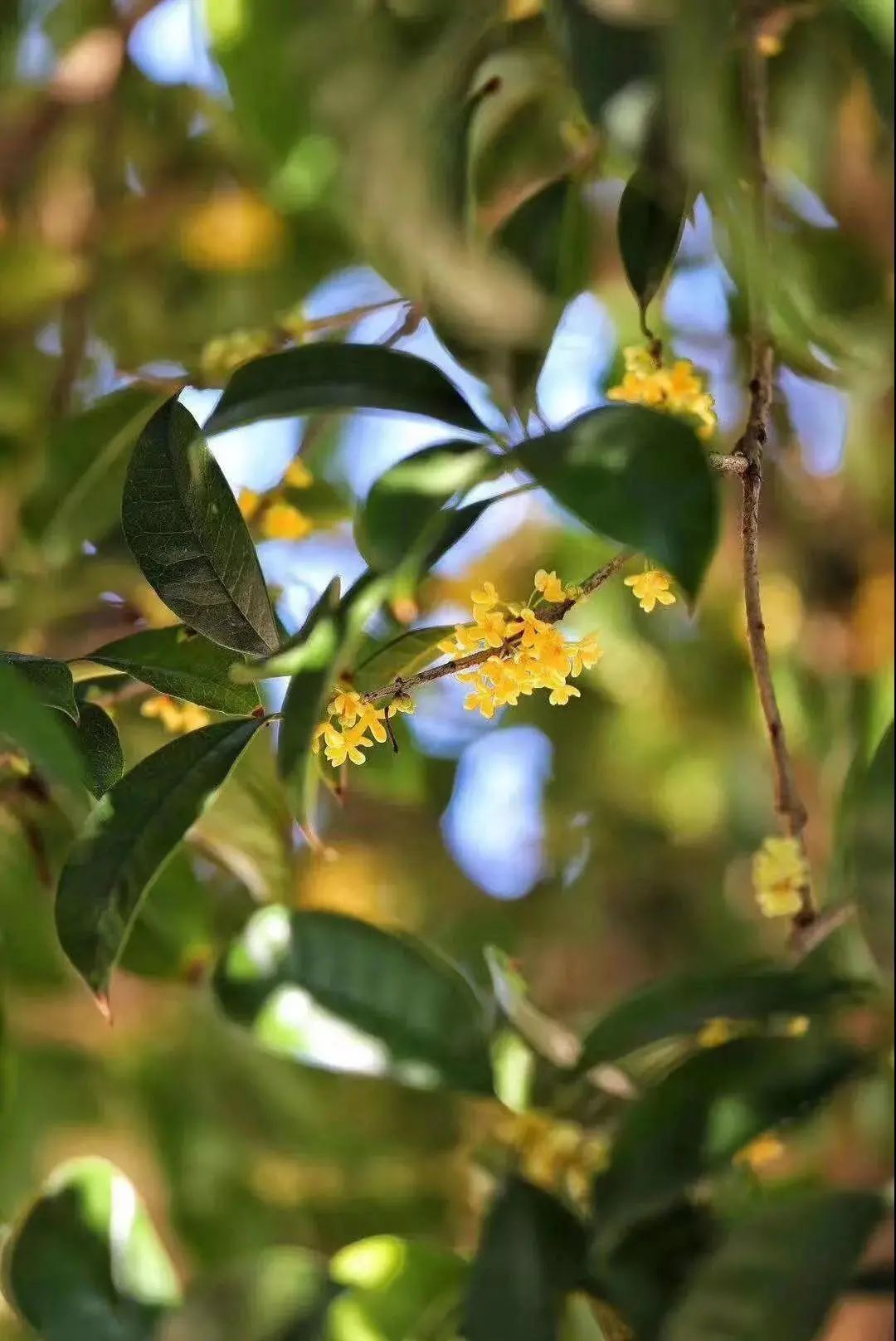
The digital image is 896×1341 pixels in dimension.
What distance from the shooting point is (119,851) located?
1.85 feet

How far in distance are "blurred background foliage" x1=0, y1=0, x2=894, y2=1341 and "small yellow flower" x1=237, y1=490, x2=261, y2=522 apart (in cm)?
4

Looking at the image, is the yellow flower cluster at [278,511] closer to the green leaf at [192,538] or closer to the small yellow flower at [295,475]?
the small yellow flower at [295,475]

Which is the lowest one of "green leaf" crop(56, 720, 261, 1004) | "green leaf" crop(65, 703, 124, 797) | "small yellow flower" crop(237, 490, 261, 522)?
"green leaf" crop(56, 720, 261, 1004)

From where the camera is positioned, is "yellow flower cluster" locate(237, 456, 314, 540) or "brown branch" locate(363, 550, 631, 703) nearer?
"brown branch" locate(363, 550, 631, 703)

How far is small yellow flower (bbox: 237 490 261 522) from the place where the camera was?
0.84m

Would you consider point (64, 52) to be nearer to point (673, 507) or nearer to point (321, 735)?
point (321, 735)

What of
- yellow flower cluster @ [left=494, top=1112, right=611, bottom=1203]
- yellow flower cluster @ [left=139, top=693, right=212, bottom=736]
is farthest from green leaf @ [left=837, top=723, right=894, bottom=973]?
yellow flower cluster @ [left=139, top=693, right=212, bottom=736]

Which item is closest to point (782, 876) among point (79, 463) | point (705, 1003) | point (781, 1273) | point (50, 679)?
point (705, 1003)

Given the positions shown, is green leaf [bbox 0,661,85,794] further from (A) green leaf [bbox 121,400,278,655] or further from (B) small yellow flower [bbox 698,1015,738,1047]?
(B) small yellow flower [bbox 698,1015,738,1047]

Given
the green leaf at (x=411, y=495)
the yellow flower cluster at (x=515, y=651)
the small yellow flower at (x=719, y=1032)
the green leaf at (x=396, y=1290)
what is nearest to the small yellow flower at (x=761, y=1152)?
the small yellow flower at (x=719, y=1032)

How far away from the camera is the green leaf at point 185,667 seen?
0.60 meters

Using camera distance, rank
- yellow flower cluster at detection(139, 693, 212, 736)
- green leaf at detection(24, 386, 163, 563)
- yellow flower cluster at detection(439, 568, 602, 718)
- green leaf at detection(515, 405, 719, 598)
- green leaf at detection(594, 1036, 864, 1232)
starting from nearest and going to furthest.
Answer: green leaf at detection(515, 405, 719, 598) < yellow flower cluster at detection(439, 568, 602, 718) < green leaf at detection(594, 1036, 864, 1232) < yellow flower cluster at detection(139, 693, 212, 736) < green leaf at detection(24, 386, 163, 563)

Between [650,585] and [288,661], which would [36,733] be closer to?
[288,661]

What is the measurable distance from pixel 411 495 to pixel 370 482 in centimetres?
7
